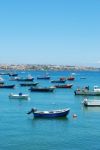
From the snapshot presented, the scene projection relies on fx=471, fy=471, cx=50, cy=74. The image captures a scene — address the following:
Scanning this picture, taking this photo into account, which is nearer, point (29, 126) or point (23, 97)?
point (29, 126)

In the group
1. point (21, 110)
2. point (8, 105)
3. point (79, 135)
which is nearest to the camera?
point (79, 135)

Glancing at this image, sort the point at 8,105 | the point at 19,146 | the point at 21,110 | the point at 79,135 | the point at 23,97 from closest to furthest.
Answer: the point at 19,146, the point at 79,135, the point at 21,110, the point at 8,105, the point at 23,97

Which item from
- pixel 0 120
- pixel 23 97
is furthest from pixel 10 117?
pixel 23 97

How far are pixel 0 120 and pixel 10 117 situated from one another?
9.50 ft

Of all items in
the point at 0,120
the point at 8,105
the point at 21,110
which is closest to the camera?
the point at 0,120

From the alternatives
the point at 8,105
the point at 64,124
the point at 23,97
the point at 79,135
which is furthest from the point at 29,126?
the point at 23,97

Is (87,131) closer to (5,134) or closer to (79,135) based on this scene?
(79,135)

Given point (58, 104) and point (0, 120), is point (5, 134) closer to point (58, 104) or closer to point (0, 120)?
point (0, 120)

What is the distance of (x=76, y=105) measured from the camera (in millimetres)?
77250

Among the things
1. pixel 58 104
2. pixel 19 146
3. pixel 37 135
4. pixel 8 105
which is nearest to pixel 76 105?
pixel 58 104

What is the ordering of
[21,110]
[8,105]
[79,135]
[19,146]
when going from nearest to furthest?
[19,146], [79,135], [21,110], [8,105]

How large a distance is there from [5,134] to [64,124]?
9.70 metres

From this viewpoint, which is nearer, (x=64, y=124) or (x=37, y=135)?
(x=37, y=135)

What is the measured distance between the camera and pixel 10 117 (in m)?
60.2
